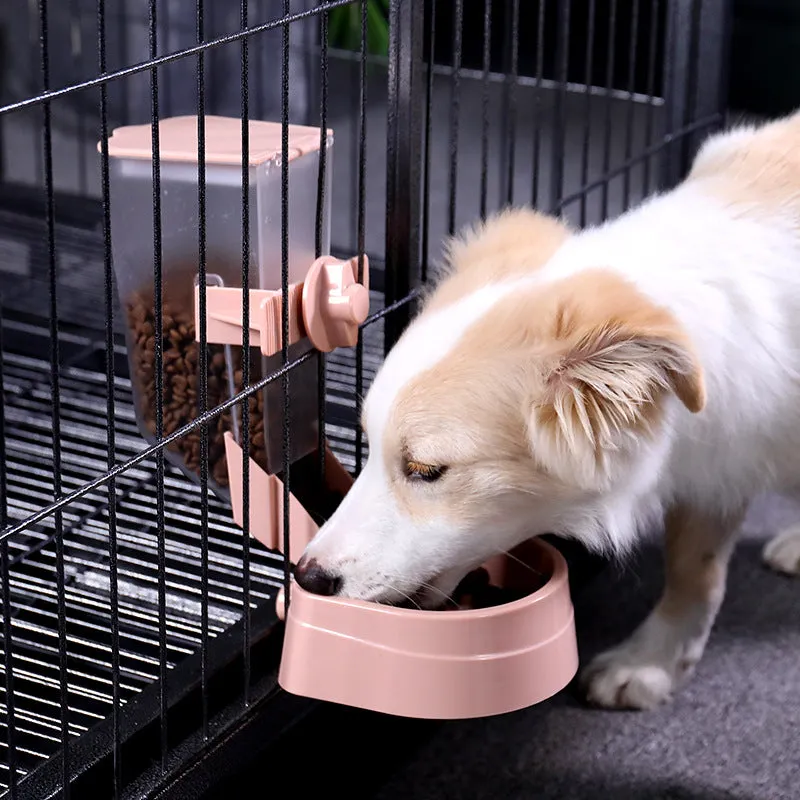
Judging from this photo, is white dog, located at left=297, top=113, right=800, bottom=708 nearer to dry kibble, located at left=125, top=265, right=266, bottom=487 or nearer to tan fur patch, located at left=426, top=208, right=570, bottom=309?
tan fur patch, located at left=426, top=208, right=570, bottom=309

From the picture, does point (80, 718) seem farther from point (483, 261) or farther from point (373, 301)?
point (373, 301)

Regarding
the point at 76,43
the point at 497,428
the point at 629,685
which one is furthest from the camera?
the point at 76,43

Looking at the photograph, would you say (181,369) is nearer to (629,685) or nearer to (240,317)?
(240,317)

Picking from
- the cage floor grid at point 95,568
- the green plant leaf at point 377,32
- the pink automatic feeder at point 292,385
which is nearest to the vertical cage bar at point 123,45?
the green plant leaf at point 377,32

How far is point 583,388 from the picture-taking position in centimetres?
116

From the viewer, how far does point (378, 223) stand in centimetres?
307

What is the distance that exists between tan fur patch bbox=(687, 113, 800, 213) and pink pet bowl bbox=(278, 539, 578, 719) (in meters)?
0.53

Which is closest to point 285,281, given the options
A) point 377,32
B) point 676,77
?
point 676,77

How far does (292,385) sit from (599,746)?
23.5 inches

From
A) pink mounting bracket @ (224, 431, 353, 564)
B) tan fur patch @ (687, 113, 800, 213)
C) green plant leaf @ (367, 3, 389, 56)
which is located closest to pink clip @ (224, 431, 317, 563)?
pink mounting bracket @ (224, 431, 353, 564)

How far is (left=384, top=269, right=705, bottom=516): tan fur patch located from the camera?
44.9 inches

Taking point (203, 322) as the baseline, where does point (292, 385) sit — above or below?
below

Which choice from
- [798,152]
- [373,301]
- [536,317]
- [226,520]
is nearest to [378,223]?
[373,301]

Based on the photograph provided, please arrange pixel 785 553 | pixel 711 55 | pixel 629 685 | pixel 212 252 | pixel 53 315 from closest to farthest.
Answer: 1. pixel 53 315
2. pixel 212 252
3. pixel 629 685
4. pixel 785 553
5. pixel 711 55
